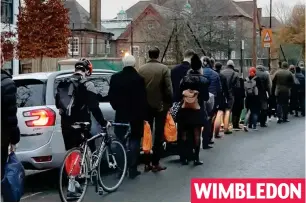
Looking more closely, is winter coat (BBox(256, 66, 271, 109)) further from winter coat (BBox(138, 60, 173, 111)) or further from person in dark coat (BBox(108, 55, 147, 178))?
person in dark coat (BBox(108, 55, 147, 178))

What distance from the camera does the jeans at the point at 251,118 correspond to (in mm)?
13406

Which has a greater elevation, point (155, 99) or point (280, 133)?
point (155, 99)

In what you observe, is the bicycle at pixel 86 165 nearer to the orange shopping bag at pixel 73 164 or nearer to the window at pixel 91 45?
the orange shopping bag at pixel 73 164

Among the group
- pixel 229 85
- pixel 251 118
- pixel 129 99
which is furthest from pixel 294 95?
pixel 129 99

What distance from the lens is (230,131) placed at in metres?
12.8

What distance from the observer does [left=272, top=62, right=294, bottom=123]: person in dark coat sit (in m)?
14.8

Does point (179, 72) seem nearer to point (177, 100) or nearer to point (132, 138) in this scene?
point (177, 100)

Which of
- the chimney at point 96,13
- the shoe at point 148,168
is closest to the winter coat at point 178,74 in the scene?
the shoe at point 148,168

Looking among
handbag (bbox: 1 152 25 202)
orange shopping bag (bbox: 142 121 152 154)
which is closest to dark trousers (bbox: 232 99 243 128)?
orange shopping bag (bbox: 142 121 152 154)

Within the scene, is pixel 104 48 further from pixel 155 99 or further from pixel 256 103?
pixel 155 99

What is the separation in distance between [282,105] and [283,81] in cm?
63

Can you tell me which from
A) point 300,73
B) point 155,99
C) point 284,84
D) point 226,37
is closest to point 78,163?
point 155,99

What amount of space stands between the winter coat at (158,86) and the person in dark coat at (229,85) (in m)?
4.04

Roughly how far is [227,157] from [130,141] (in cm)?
228
